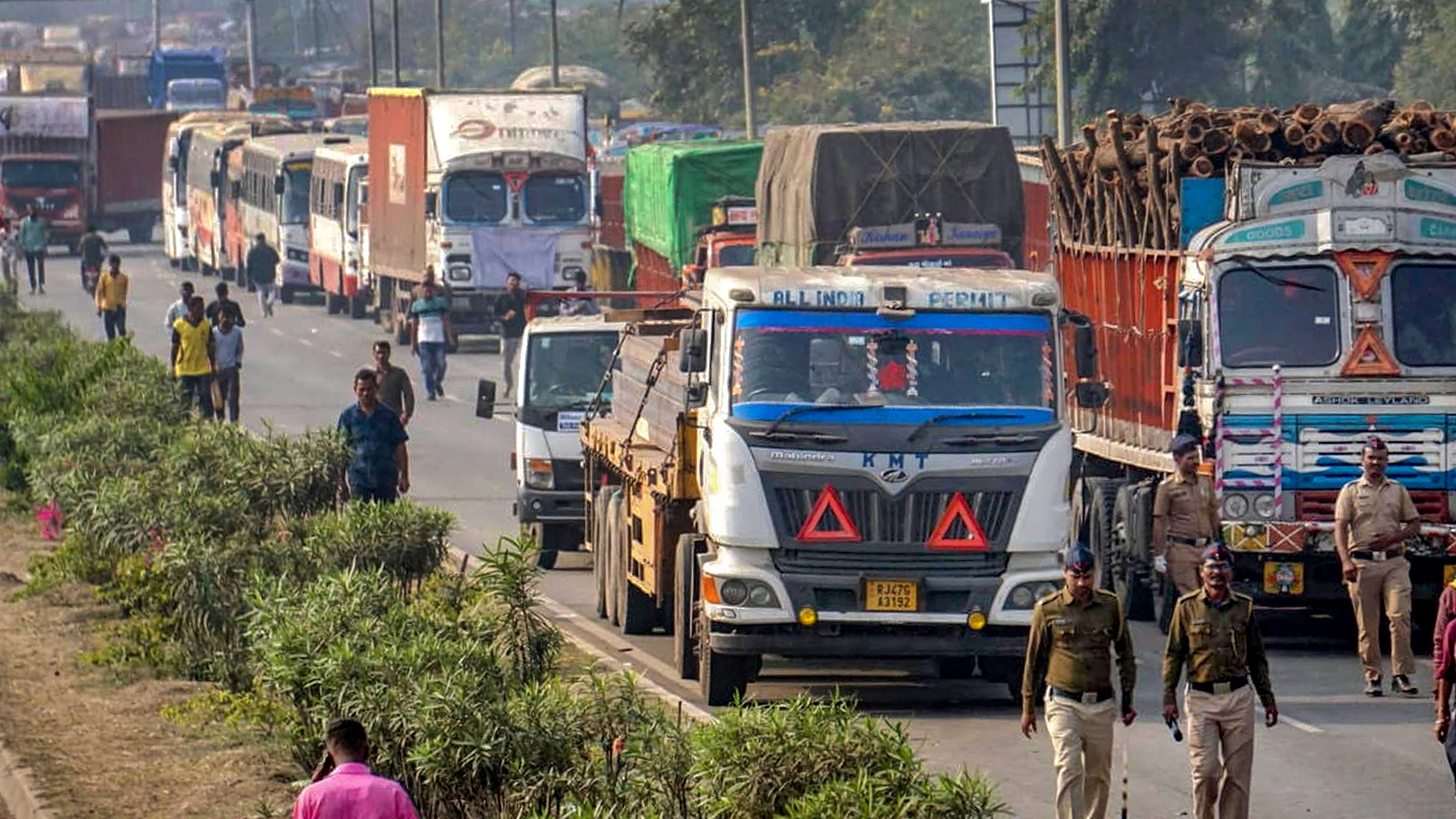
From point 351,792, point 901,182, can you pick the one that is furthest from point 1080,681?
point 901,182

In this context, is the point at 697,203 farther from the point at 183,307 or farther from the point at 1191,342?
the point at 1191,342

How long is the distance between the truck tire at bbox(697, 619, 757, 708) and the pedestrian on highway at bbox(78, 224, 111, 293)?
38.7 m

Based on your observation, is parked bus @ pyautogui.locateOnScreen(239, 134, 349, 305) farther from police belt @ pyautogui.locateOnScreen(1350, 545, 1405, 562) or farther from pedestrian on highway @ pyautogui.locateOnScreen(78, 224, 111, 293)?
police belt @ pyautogui.locateOnScreen(1350, 545, 1405, 562)

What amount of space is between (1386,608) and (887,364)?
3626 mm

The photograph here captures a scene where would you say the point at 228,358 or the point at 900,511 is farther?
the point at 228,358

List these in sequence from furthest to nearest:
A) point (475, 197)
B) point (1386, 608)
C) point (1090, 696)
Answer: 1. point (475, 197)
2. point (1386, 608)
3. point (1090, 696)

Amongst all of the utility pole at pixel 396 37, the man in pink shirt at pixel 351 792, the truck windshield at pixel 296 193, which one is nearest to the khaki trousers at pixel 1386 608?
the man in pink shirt at pixel 351 792

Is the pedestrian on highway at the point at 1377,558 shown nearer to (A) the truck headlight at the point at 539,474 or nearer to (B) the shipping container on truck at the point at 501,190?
(A) the truck headlight at the point at 539,474

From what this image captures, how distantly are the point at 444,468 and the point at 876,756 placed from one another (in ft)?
67.8

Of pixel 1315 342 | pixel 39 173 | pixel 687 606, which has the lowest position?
pixel 687 606

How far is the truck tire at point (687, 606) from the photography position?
671 inches

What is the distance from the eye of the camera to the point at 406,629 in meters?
13.4

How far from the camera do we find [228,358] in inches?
1207

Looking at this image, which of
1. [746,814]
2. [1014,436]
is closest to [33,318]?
[1014,436]
